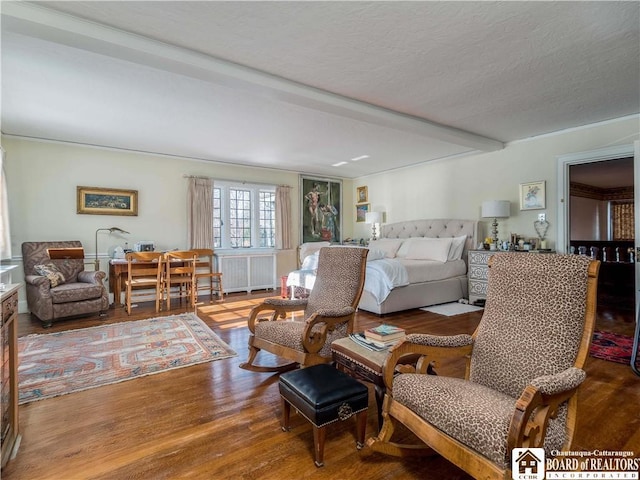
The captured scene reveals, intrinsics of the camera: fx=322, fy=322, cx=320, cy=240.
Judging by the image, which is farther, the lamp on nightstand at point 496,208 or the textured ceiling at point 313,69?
the lamp on nightstand at point 496,208

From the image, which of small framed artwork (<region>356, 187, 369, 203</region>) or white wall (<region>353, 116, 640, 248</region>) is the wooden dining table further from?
white wall (<region>353, 116, 640, 248</region>)

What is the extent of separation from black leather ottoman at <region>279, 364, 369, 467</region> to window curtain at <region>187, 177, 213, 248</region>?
4637mm

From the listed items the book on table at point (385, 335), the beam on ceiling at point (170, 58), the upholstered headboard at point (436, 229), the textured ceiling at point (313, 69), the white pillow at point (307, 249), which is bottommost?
the book on table at point (385, 335)

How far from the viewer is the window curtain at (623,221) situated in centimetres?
747

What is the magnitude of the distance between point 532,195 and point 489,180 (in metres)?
0.74

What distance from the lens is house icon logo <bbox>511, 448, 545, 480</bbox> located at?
3.67ft

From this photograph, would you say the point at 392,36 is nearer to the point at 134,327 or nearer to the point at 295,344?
the point at 295,344

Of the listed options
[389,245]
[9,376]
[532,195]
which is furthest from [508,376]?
[389,245]

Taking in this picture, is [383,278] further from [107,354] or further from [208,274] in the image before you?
[107,354]

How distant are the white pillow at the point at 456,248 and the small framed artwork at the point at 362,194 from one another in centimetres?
272

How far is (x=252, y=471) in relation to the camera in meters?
1.53

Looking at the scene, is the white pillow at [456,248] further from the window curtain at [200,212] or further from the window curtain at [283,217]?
the window curtain at [200,212]

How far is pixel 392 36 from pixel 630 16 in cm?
153

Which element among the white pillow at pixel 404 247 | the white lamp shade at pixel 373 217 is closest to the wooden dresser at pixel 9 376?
the white pillow at pixel 404 247
